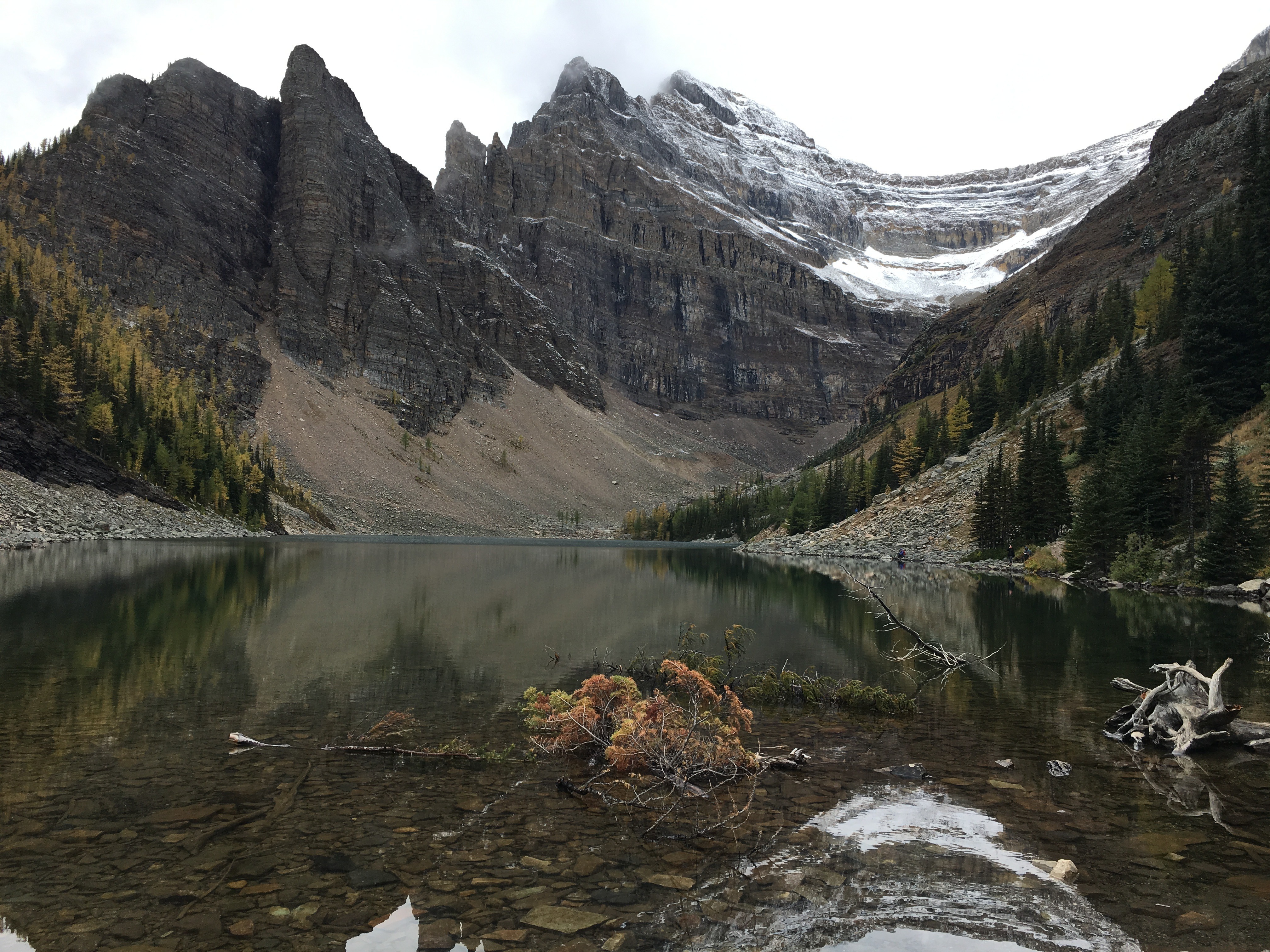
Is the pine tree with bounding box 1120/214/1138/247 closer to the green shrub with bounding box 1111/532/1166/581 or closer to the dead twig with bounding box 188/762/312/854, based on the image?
the green shrub with bounding box 1111/532/1166/581

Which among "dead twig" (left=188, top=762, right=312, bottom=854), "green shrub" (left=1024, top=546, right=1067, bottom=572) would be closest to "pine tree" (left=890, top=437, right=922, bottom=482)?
"green shrub" (left=1024, top=546, right=1067, bottom=572)

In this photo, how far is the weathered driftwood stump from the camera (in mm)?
11102

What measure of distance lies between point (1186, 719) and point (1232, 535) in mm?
31347

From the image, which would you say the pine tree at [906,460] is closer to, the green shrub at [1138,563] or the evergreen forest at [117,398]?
the green shrub at [1138,563]

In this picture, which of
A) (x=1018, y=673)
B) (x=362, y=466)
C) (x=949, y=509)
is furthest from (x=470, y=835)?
(x=362, y=466)

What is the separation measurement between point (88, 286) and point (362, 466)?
67.3 m

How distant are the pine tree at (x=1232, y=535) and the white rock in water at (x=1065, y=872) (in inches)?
1398

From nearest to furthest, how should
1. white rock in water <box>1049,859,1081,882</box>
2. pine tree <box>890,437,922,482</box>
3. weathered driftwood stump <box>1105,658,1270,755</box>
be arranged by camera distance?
white rock in water <box>1049,859,1081,882</box> < weathered driftwood stump <box>1105,658,1270,755</box> < pine tree <box>890,437,922,482</box>

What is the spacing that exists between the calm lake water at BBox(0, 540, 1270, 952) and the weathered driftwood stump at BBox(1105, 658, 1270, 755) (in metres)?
0.32

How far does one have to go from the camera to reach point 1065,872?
6988mm

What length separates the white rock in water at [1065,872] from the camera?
6.90 metres

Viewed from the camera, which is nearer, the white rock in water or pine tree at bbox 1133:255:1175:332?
the white rock in water

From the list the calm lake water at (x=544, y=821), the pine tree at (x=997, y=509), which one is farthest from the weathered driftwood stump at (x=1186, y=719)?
the pine tree at (x=997, y=509)

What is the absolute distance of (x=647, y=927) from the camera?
6.04 meters
